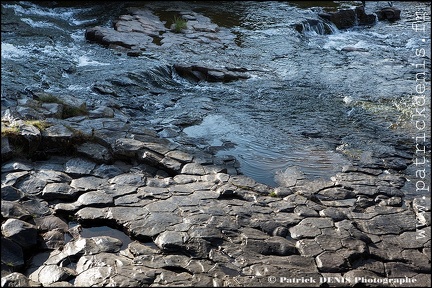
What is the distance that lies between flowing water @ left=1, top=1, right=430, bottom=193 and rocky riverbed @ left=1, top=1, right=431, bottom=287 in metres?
0.49

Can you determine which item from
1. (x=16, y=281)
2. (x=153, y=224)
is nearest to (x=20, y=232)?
(x=16, y=281)

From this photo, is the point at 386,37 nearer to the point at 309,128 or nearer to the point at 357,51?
the point at 357,51

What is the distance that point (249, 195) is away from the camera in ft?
18.1

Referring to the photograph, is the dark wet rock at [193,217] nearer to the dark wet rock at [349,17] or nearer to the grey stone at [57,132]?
the grey stone at [57,132]

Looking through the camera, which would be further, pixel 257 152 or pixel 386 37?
pixel 386 37

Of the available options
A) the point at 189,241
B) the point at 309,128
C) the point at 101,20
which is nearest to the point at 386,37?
the point at 309,128

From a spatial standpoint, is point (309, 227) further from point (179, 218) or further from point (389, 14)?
point (389, 14)

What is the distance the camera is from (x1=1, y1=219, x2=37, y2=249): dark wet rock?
15.0 feet

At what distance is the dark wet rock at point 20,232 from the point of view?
4.59 metres

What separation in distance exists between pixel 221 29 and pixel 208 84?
348 centimetres

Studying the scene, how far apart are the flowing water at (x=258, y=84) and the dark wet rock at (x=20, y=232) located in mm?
2529

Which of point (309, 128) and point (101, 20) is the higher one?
point (101, 20)

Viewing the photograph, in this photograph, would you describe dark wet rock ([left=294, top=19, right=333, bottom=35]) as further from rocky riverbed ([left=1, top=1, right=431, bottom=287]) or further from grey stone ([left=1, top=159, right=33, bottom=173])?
grey stone ([left=1, top=159, right=33, bottom=173])

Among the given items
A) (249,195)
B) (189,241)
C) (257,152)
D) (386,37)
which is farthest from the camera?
(386,37)
